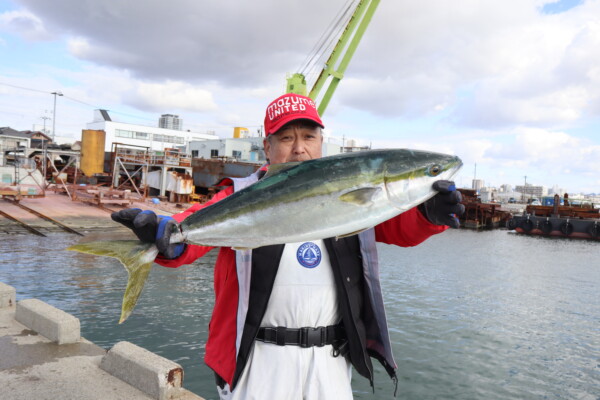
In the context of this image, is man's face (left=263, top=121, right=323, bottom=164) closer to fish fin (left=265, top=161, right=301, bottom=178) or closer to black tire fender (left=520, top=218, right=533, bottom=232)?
fish fin (left=265, top=161, right=301, bottom=178)

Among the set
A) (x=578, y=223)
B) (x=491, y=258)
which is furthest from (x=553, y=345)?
(x=578, y=223)

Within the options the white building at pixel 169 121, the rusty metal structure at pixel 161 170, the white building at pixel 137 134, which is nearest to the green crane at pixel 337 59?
the rusty metal structure at pixel 161 170

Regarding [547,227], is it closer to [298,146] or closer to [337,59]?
[337,59]

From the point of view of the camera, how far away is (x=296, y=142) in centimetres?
331

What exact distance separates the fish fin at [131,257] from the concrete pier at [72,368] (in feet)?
9.03

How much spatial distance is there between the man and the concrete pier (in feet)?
8.15

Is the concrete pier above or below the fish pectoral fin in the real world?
below

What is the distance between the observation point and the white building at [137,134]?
284 ft

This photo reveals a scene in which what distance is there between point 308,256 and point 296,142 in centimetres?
92

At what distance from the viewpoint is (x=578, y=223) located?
47.3 meters

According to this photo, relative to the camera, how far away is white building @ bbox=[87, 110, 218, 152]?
86.6 meters

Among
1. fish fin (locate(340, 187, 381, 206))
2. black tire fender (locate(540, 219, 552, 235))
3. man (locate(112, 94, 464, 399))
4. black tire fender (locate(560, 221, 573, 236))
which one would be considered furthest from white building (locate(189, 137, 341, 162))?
fish fin (locate(340, 187, 381, 206))

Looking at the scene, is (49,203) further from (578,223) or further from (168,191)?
(578,223)

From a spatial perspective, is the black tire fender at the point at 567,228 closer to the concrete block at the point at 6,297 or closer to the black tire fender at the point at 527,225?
the black tire fender at the point at 527,225
